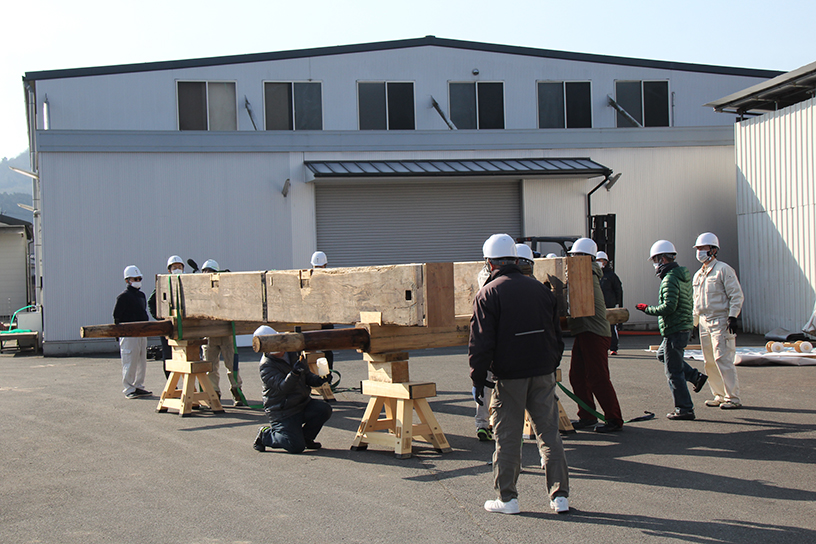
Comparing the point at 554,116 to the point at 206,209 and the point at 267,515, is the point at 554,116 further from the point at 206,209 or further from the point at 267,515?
the point at 267,515

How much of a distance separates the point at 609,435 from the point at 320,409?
9.74 feet

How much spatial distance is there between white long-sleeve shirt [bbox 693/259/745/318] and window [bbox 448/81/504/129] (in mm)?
15584

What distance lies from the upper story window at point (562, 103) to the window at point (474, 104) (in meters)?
1.46

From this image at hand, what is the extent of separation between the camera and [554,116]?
2391 centimetres

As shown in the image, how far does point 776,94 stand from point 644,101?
7268 mm

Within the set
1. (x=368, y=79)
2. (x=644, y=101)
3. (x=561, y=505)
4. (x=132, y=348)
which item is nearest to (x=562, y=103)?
(x=644, y=101)

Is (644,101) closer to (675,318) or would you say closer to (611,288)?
(611,288)

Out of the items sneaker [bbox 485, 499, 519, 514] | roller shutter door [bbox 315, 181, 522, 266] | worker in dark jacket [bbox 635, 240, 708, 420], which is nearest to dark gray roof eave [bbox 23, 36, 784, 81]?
roller shutter door [bbox 315, 181, 522, 266]

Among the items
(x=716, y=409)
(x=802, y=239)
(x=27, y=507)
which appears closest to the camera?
(x=27, y=507)

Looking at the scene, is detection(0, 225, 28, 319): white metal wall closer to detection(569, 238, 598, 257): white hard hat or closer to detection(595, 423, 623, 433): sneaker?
detection(569, 238, 598, 257): white hard hat

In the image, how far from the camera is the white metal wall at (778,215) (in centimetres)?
1597

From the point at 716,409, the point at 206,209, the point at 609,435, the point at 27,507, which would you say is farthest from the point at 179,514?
the point at 206,209

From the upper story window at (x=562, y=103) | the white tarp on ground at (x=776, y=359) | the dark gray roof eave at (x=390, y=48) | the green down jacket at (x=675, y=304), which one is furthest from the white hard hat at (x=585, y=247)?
the upper story window at (x=562, y=103)

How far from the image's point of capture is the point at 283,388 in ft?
22.5
